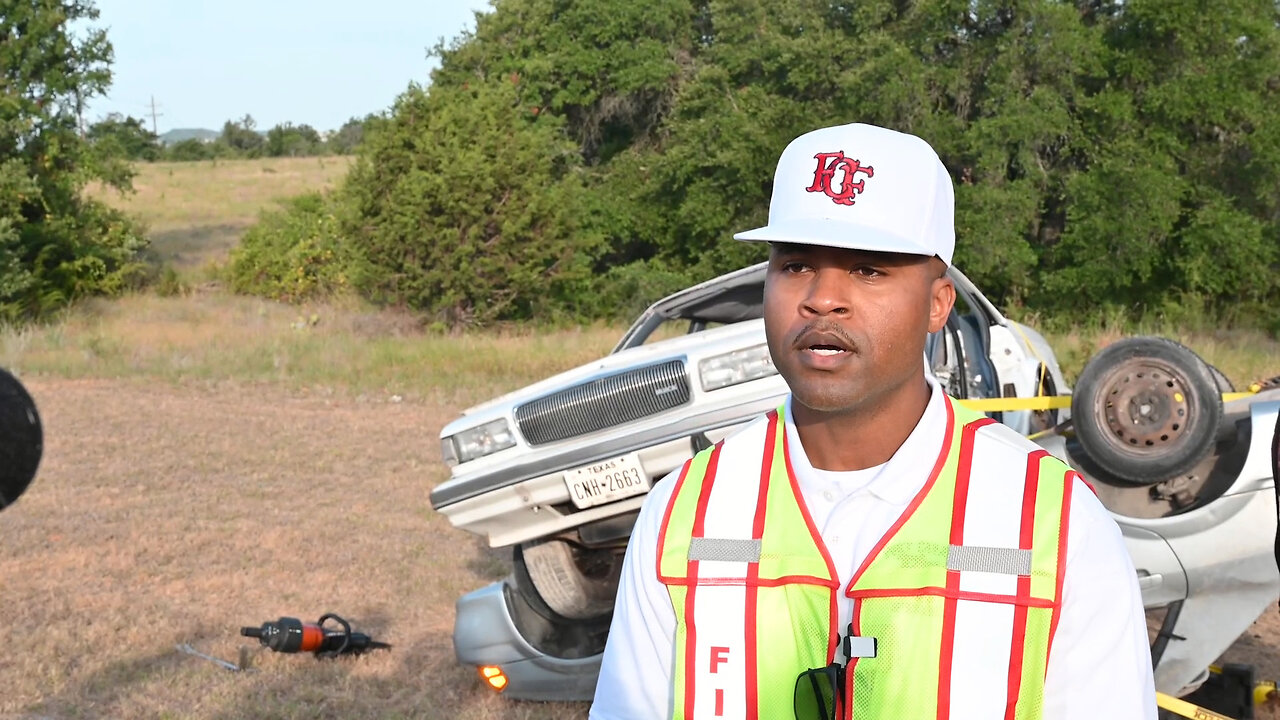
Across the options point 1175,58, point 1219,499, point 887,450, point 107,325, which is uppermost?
point 1175,58

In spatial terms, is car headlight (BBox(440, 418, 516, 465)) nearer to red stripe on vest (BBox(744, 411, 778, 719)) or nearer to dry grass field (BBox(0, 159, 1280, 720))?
dry grass field (BBox(0, 159, 1280, 720))

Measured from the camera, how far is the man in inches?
66.4

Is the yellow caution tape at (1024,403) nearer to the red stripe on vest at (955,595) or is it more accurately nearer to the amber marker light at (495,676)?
the amber marker light at (495,676)

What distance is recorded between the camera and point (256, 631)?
21.9 ft

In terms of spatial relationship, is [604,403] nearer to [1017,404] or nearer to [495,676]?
[495,676]

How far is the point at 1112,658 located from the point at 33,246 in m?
33.0

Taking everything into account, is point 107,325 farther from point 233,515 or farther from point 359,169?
point 233,515

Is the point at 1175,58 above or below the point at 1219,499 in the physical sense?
above

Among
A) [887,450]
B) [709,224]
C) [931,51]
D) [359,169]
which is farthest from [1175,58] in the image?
[887,450]

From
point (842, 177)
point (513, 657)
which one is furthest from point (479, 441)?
point (842, 177)

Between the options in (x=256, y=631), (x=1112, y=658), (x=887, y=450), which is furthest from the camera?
(x=256, y=631)

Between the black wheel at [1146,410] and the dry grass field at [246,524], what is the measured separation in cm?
208

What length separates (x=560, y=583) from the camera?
5.99m

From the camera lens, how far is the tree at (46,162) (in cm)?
2914
